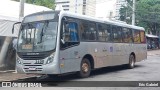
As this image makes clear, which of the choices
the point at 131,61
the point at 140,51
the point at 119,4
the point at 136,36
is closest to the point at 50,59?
the point at 131,61

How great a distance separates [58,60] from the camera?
1259cm

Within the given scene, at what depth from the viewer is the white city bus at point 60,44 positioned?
41.4 ft

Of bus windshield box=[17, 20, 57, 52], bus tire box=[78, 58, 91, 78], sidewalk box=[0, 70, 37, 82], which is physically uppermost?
bus windshield box=[17, 20, 57, 52]

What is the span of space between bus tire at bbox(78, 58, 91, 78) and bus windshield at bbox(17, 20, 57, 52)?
2.39 m

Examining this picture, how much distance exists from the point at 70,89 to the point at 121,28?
877 cm

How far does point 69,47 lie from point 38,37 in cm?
141

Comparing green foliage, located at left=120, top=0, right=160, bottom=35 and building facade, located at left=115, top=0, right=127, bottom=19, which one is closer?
green foliage, located at left=120, top=0, right=160, bottom=35

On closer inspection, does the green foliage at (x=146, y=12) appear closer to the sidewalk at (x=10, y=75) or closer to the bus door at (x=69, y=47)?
the sidewalk at (x=10, y=75)

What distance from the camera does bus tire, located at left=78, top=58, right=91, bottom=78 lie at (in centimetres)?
1438

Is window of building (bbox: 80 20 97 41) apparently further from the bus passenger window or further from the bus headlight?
the bus headlight

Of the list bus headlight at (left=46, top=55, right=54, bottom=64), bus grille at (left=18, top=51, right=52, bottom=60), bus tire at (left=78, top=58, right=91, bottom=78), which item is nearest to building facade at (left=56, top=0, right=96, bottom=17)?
bus tire at (left=78, top=58, right=91, bottom=78)

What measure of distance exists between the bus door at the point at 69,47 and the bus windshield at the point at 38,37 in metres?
0.45

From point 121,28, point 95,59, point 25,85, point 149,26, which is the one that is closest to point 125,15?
point 149,26

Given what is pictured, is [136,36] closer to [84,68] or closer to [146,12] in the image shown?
[84,68]
